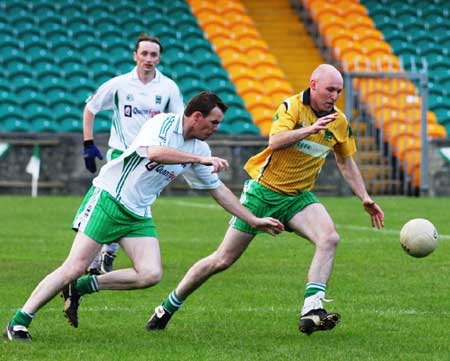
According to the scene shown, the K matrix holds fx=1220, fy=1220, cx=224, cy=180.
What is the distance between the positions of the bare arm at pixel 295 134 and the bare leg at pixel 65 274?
1.49 metres

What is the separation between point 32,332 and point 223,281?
362cm

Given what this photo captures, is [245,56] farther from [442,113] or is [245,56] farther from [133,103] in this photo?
[133,103]

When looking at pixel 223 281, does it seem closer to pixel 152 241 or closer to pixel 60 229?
pixel 152 241

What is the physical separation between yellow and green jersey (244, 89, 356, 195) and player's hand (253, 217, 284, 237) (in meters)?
0.82

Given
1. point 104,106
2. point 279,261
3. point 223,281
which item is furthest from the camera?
point 279,261

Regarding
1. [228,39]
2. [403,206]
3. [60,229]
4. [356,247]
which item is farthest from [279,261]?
[228,39]

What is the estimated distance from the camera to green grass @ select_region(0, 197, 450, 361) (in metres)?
8.05

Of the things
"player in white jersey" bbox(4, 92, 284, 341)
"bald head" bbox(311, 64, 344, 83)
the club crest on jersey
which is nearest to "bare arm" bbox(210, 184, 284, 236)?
"player in white jersey" bbox(4, 92, 284, 341)

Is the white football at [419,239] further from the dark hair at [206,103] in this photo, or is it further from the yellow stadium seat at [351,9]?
the yellow stadium seat at [351,9]

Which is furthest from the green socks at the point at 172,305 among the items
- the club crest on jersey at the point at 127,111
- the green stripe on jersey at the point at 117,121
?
the club crest on jersey at the point at 127,111

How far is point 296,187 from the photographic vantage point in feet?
30.0

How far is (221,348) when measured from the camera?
8148mm

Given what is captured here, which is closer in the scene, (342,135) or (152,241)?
(152,241)

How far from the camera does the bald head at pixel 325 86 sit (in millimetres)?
8633
